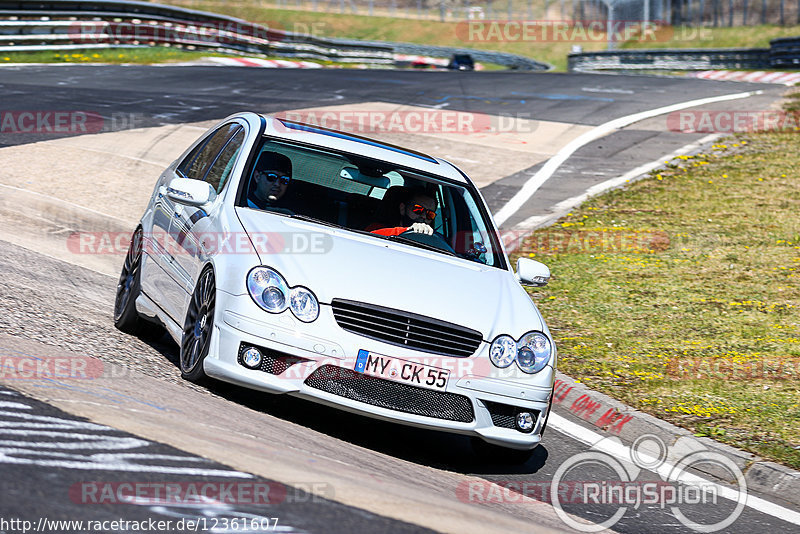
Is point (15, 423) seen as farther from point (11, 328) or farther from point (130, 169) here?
point (130, 169)

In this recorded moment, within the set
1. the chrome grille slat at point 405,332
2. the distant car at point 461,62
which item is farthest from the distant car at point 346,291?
the distant car at point 461,62

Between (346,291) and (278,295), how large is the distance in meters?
0.37

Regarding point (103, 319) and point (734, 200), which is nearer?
point (103, 319)

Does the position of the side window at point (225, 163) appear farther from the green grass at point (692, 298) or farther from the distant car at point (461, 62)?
the distant car at point (461, 62)

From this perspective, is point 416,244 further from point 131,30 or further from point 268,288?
point 131,30

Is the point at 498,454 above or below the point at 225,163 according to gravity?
below

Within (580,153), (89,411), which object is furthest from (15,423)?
(580,153)

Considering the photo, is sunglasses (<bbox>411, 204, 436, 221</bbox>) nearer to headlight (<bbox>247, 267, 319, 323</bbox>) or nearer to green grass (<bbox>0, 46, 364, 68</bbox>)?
headlight (<bbox>247, 267, 319, 323</bbox>)

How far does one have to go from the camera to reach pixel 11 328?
21.6ft

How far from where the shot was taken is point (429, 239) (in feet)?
22.9

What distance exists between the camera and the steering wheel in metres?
6.93

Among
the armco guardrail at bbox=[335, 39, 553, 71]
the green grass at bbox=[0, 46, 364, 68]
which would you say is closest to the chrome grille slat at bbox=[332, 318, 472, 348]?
the green grass at bbox=[0, 46, 364, 68]

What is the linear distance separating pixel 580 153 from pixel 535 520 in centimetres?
1353


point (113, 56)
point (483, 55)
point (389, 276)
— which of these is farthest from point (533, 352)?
point (483, 55)
